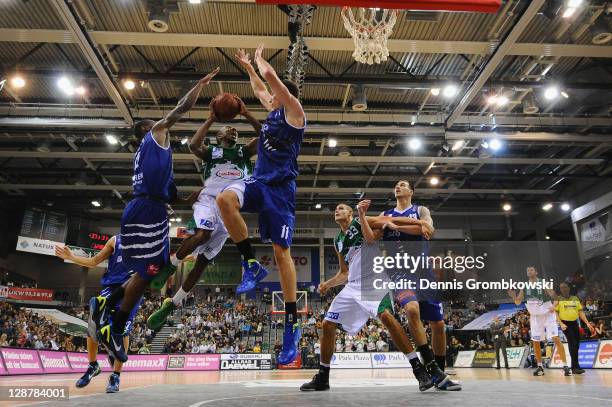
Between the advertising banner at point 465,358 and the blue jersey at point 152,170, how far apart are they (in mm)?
15237

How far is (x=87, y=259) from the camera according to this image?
567 cm

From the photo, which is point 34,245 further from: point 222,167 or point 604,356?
point 604,356

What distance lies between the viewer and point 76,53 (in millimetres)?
12609

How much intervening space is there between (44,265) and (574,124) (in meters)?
30.8

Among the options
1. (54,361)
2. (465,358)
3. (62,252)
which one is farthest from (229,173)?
(465,358)

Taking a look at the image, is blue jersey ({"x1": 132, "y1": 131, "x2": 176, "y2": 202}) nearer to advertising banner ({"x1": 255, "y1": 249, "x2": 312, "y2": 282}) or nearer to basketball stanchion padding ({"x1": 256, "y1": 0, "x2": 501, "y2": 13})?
basketball stanchion padding ({"x1": 256, "y1": 0, "x2": 501, "y2": 13})

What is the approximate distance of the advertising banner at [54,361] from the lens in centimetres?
1331

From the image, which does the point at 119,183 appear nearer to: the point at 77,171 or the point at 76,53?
the point at 77,171

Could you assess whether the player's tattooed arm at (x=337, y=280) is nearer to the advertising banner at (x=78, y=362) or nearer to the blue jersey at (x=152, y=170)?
the blue jersey at (x=152, y=170)

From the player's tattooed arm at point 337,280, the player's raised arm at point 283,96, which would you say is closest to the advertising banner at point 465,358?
the player's tattooed arm at point 337,280

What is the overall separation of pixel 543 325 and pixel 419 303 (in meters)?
6.02

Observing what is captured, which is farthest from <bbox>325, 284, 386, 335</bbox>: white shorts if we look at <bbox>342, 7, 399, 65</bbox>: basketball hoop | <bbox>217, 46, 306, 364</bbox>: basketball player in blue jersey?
<bbox>342, 7, 399, 65</bbox>: basketball hoop

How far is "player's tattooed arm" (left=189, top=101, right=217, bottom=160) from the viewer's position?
4416 mm

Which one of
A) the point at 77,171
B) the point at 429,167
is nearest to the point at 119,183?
the point at 77,171
